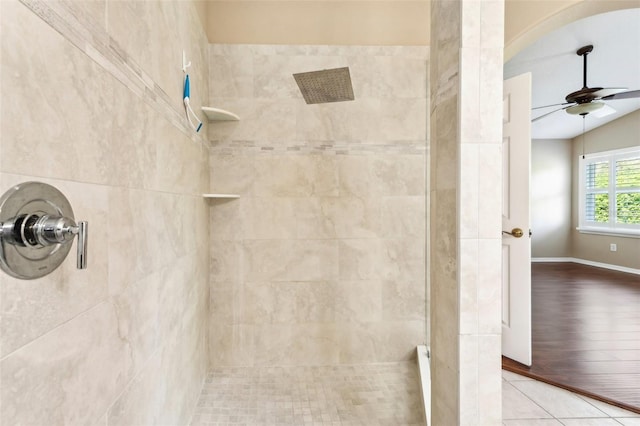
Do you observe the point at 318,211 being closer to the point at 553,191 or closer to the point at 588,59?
the point at 588,59

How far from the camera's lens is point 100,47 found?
0.90m

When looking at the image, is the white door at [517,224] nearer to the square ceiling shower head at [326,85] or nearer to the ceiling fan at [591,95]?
the square ceiling shower head at [326,85]

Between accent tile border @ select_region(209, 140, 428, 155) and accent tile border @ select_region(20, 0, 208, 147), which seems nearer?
accent tile border @ select_region(20, 0, 208, 147)

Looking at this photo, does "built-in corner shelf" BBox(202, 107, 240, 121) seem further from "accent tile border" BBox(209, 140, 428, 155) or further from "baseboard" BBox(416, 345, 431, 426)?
"baseboard" BBox(416, 345, 431, 426)

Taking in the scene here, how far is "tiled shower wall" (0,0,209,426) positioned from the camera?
2.01 feet

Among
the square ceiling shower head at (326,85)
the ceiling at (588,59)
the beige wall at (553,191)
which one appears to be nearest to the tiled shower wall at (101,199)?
the square ceiling shower head at (326,85)

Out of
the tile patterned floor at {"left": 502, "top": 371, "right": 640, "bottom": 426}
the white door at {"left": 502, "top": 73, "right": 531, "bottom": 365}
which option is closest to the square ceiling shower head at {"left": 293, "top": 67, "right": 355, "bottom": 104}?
the white door at {"left": 502, "top": 73, "right": 531, "bottom": 365}

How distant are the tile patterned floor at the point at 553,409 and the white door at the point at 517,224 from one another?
315 mm

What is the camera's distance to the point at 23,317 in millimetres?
615

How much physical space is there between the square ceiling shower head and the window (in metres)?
6.10

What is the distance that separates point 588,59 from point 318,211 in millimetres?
3786

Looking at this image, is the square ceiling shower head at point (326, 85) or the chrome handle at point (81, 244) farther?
the square ceiling shower head at point (326, 85)

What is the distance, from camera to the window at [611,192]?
565cm

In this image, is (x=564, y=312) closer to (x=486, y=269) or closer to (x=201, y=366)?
(x=486, y=269)
